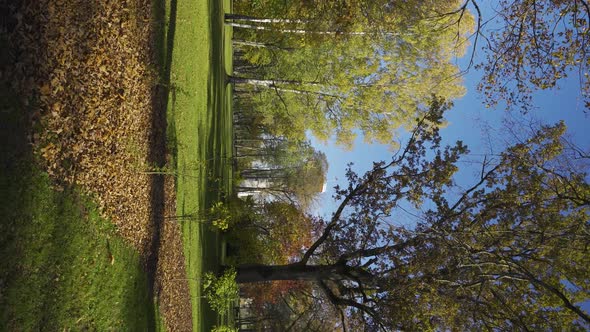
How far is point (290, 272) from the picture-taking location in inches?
615

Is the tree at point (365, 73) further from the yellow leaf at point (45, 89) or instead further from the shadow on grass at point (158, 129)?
the yellow leaf at point (45, 89)

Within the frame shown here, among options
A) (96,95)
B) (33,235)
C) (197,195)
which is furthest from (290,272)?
(33,235)

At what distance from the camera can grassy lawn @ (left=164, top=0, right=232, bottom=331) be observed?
12.6 metres

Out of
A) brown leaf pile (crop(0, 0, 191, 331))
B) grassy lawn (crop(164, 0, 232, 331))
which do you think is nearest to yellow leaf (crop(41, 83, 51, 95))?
brown leaf pile (crop(0, 0, 191, 331))

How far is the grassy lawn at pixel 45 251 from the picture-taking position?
5477 mm

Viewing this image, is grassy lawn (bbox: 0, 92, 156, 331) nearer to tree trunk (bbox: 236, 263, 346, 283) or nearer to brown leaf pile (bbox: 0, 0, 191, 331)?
brown leaf pile (bbox: 0, 0, 191, 331)

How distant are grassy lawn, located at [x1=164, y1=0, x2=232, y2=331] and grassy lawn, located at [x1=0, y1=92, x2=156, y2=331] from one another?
→ 12.1ft

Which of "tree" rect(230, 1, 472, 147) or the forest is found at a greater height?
"tree" rect(230, 1, 472, 147)

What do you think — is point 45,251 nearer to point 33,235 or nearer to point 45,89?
point 33,235

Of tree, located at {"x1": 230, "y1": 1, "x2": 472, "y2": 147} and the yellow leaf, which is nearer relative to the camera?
the yellow leaf

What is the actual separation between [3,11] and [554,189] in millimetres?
12267

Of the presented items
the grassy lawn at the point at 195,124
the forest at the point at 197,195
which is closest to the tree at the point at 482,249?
the forest at the point at 197,195

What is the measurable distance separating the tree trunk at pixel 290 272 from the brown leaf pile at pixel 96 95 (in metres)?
5.20

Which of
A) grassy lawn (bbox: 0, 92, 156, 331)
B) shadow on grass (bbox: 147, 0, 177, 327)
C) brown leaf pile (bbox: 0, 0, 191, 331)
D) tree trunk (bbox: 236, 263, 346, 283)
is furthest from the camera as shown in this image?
tree trunk (bbox: 236, 263, 346, 283)
